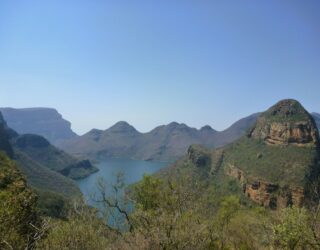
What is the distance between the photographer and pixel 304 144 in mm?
171125

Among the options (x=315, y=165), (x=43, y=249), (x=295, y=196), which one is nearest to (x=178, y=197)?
(x=43, y=249)

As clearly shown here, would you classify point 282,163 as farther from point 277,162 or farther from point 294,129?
point 294,129

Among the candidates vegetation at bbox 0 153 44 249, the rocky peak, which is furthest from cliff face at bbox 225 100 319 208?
vegetation at bbox 0 153 44 249

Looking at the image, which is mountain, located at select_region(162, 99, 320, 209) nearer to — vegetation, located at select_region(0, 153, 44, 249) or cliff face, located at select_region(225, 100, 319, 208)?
cliff face, located at select_region(225, 100, 319, 208)

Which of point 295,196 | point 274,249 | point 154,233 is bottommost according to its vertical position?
point 295,196

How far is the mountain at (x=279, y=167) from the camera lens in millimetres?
142250

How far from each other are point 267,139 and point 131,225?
568 feet

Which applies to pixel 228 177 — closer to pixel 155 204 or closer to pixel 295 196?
pixel 295 196

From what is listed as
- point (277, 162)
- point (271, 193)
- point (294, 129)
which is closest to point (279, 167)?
point (277, 162)

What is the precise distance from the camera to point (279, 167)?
159875mm

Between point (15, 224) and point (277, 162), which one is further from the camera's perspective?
point (277, 162)

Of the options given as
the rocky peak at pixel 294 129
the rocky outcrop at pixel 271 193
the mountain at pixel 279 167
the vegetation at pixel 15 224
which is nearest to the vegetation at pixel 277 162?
the mountain at pixel 279 167

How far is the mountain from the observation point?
14225 cm

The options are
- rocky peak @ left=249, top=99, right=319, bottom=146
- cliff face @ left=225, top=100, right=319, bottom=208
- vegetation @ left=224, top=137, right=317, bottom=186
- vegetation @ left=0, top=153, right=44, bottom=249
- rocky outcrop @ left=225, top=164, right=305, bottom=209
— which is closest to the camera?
vegetation @ left=0, top=153, right=44, bottom=249
